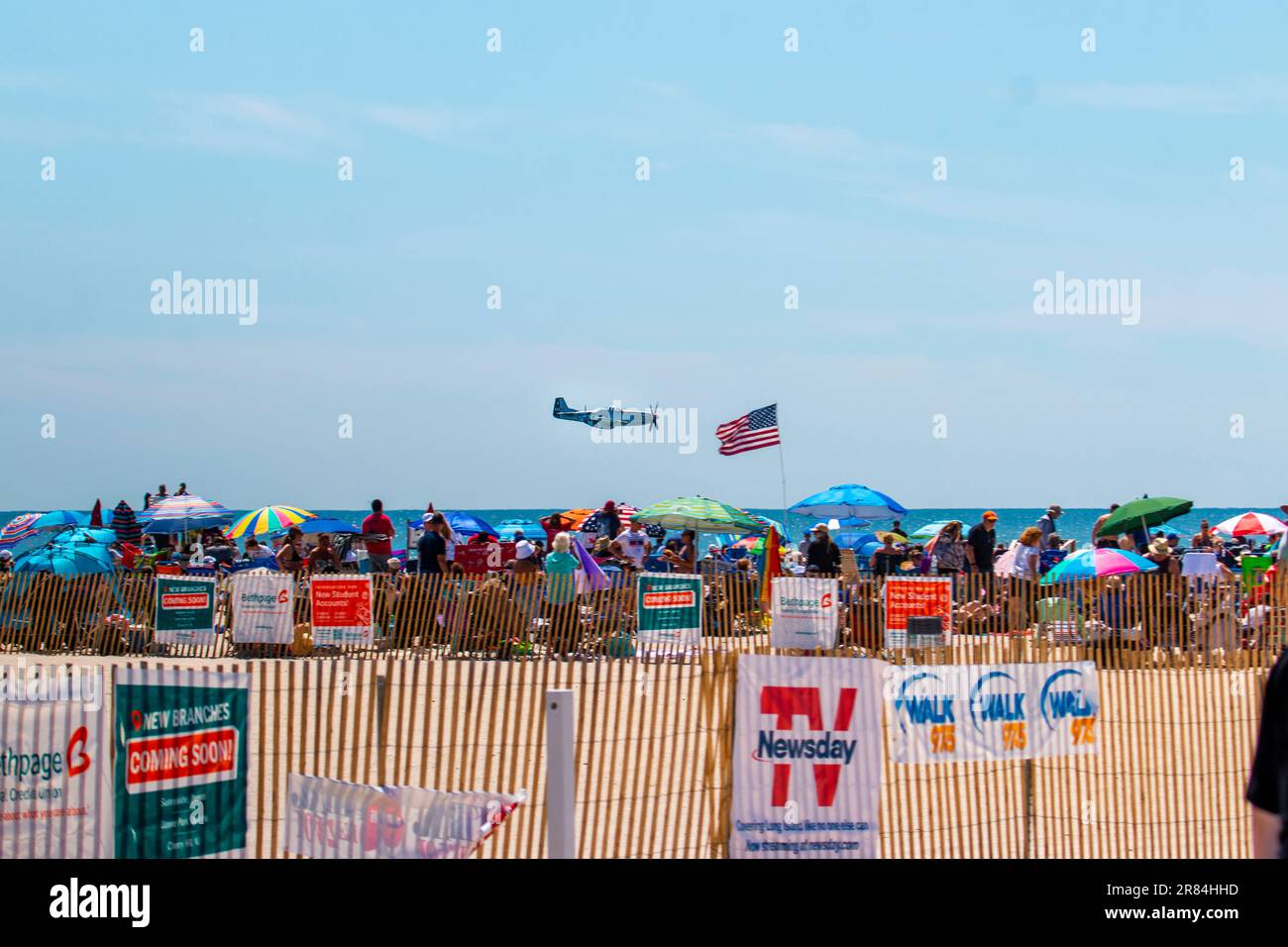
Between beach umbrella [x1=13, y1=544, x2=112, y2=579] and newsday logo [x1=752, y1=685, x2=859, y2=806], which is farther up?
beach umbrella [x1=13, y1=544, x2=112, y2=579]

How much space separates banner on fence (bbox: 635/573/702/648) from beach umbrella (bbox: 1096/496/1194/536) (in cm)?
738

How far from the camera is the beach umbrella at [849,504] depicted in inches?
1041

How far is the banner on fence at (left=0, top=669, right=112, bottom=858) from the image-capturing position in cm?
638

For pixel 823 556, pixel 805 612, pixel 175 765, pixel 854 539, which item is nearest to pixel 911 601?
pixel 805 612

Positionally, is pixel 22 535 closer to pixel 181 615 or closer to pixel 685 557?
pixel 181 615

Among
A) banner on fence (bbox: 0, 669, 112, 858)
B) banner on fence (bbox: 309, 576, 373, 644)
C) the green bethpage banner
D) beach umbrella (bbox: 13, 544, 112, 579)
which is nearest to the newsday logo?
the green bethpage banner

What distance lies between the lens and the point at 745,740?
7098mm

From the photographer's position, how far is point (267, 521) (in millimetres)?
28016

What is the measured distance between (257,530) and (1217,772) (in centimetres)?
2208

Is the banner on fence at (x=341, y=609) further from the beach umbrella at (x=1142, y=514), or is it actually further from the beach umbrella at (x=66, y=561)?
the beach umbrella at (x=1142, y=514)

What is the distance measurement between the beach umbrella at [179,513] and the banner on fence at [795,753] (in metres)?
23.7

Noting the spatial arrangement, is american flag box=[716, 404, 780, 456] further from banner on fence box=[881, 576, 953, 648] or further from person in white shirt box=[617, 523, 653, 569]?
banner on fence box=[881, 576, 953, 648]
